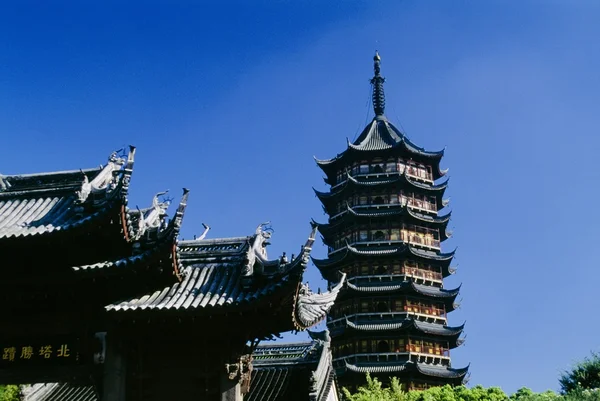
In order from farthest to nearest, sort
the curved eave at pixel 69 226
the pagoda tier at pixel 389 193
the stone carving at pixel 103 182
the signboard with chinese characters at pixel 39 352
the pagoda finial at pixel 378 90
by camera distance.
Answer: the pagoda finial at pixel 378 90
the pagoda tier at pixel 389 193
the stone carving at pixel 103 182
the signboard with chinese characters at pixel 39 352
the curved eave at pixel 69 226

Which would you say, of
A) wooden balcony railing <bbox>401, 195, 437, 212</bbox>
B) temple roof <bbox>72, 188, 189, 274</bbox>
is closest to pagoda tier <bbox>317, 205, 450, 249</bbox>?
wooden balcony railing <bbox>401, 195, 437, 212</bbox>

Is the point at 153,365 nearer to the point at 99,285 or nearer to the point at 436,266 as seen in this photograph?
the point at 99,285

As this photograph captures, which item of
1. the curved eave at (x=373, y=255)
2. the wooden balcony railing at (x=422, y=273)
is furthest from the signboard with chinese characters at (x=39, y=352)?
the wooden balcony railing at (x=422, y=273)

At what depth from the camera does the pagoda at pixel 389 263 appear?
139ft

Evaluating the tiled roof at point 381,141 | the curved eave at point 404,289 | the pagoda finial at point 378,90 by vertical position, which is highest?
the pagoda finial at point 378,90

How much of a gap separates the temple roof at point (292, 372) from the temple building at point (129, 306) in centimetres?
522

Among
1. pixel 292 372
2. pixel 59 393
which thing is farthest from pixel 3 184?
pixel 292 372

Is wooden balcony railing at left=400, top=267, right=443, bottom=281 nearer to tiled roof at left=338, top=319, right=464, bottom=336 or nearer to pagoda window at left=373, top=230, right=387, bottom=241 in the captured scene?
pagoda window at left=373, top=230, right=387, bottom=241

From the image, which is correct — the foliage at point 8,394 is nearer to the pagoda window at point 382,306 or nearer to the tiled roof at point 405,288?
the tiled roof at point 405,288

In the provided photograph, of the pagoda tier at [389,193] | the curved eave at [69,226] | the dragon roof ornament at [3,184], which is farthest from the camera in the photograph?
the pagoda tier at [389,193]

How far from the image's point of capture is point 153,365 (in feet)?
37.1

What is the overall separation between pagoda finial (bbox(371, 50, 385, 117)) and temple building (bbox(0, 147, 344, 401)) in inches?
1755

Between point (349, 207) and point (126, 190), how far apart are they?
3658cm

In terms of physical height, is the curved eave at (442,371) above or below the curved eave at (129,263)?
above
